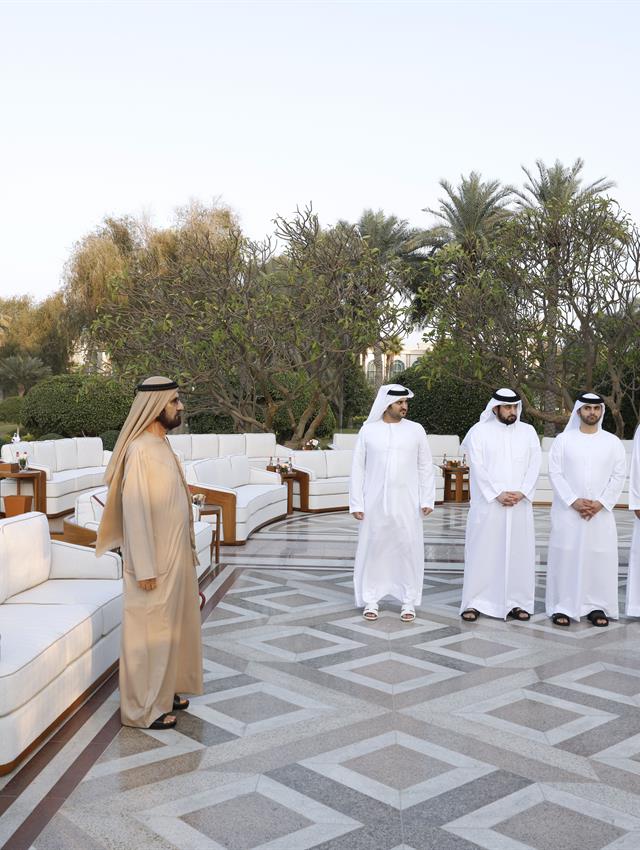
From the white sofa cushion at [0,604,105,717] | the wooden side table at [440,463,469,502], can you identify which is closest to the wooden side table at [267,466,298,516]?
the wooden side table at [440,463,469,502]

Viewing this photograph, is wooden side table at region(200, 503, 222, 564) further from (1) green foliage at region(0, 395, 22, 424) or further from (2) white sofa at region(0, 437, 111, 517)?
(1) green foliage at region(0, 395, 22, 424)

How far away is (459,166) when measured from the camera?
81.4ft

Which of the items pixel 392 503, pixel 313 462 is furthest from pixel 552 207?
pixel 392 503

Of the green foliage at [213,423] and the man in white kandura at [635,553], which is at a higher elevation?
the green foliage at [213,423]

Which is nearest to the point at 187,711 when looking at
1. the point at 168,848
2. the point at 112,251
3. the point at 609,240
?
the point at 168,848

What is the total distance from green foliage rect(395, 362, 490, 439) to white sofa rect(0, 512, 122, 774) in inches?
547

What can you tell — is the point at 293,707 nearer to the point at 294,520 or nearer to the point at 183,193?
the point at 294,520

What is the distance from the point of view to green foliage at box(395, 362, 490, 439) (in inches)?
730

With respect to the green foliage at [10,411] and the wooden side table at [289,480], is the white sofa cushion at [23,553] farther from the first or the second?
the green foliage at [10,411]

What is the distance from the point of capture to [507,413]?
603 centimetres

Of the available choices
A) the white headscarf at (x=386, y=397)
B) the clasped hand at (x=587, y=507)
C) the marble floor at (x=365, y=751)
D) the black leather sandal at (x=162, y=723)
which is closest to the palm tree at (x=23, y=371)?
the white headscarf at (x=386, y=397)

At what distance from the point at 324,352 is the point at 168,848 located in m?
11.8

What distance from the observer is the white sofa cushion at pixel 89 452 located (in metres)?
12.5

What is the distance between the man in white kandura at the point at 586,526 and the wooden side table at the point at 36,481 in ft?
22.3
